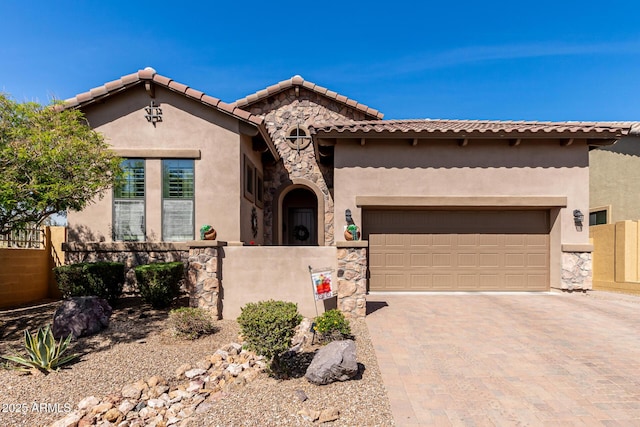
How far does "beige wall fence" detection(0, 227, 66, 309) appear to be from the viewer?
363 inches

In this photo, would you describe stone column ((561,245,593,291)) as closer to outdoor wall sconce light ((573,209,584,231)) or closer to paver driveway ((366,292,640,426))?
outdoor wall sconce light ((573,209,584,231))

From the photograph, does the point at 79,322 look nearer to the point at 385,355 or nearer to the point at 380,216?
the point at 385,355

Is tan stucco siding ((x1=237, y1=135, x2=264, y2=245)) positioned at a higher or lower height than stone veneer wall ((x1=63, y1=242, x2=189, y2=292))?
higher

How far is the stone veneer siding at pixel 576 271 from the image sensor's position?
10.2 meters

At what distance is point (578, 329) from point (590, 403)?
11.5 feet

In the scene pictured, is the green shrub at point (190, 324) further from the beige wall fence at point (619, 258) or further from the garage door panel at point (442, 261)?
the beige wall fence at point (619, 258)

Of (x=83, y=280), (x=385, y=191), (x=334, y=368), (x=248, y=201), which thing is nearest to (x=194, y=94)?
(x=248, y=201)

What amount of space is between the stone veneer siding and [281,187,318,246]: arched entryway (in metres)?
9.08

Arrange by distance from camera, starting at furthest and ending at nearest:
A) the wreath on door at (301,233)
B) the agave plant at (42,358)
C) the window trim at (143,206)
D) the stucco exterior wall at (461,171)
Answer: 1. the wreath on door at (301,233)
2. the stucco exterior wall at (461,171)
3. the window trim at (143,206)
4. the agave plant at (42,358)

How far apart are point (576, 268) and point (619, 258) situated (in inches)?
101

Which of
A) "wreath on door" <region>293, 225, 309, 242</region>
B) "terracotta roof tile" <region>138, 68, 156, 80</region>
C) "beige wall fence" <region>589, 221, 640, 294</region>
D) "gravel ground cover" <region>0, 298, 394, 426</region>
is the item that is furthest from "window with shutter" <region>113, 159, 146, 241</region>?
"beige wall fence" <region>589, 221, 640, 294</region>

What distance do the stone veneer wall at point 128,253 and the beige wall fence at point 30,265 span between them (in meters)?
1.08

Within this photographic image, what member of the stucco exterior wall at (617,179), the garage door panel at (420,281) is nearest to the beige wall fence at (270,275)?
the garage door panel at (420,281)

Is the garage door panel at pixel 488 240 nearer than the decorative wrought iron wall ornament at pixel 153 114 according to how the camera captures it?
No
